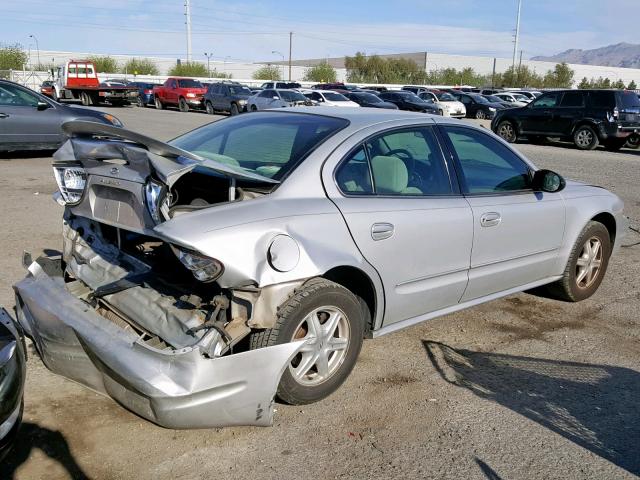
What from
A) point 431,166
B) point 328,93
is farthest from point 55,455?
point 328,93

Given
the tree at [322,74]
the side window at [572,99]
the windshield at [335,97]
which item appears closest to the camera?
the side window at [572,99]

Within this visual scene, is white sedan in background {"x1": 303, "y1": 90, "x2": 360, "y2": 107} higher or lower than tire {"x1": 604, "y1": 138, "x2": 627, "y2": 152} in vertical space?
higher

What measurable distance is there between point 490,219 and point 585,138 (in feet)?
54.4

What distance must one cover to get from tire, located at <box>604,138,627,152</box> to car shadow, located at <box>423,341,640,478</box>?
647 inches

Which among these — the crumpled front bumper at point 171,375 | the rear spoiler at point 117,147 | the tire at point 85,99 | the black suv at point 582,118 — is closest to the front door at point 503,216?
the rear spoiler at point 117,147

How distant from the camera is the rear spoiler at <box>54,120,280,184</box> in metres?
3.21

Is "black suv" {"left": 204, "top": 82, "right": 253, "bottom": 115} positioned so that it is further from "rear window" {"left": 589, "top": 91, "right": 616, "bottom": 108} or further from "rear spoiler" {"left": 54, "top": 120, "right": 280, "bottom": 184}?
"rear spoiler" {"left": 54, "top": 120, "right": 280, "bottom": 184}

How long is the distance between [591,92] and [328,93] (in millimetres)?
13914

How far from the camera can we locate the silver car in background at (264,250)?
10.2 feet

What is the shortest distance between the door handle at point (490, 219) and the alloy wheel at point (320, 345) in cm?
134

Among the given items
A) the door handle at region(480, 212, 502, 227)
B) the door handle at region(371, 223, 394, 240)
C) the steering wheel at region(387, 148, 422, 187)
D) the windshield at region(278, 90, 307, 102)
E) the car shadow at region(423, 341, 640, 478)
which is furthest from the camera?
the windshield at region(278, 90, 307, 102)

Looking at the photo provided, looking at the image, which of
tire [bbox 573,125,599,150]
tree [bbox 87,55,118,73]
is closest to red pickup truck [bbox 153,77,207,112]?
tire [bbox 573,125,599,150]

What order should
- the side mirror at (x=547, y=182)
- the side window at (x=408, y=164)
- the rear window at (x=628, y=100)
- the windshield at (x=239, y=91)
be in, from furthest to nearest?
1. the windshield at (x=239, y=91)
2. the rear window at (x=628, y=100)
3. the side mirror at (x=547, y=182)
4. the side window at (x=408, y=164)

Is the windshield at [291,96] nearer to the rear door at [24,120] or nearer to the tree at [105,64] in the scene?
the rear door at [24,120]
